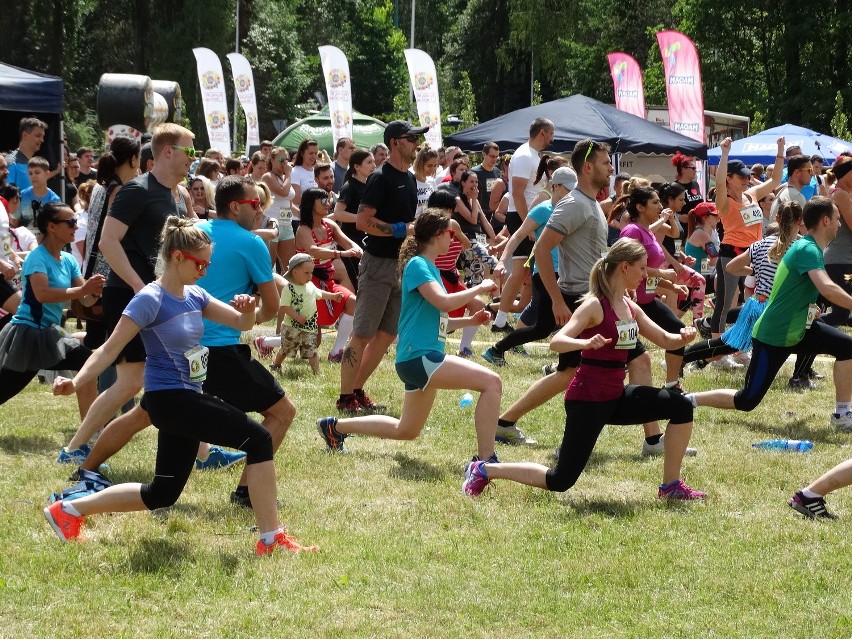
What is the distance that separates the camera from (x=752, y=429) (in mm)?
8469

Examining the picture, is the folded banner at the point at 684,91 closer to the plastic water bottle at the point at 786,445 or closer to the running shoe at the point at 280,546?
the plastic water bottle at the point at 786,445

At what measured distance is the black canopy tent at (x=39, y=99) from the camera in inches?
560

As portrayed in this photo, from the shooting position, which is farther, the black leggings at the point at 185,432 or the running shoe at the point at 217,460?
the running shoe at the point at 217,460

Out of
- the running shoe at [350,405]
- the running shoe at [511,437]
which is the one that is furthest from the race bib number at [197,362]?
the running shoe at [350,405]

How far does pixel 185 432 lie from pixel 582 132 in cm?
1504

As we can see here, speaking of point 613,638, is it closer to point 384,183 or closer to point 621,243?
point 621,243

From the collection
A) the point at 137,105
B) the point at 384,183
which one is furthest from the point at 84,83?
the point at 384,183

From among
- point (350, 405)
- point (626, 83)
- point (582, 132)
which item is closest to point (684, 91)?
point (626, 83)

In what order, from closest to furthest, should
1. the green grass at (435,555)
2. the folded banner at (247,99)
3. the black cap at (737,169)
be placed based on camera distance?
the green grass at (435,555), the black cap at (737,169), the folded banner at (247,99)

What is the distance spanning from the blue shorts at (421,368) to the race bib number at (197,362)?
1616 mm

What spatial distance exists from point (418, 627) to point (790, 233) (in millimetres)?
5261

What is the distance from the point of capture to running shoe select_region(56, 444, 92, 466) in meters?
6.67

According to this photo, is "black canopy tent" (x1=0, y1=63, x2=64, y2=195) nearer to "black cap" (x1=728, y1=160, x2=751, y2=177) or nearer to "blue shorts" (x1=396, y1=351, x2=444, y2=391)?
"black cap" (x1=728, y1=160, x2=751, y2=177)

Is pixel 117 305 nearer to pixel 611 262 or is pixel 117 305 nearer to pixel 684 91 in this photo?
pixel 611 262
